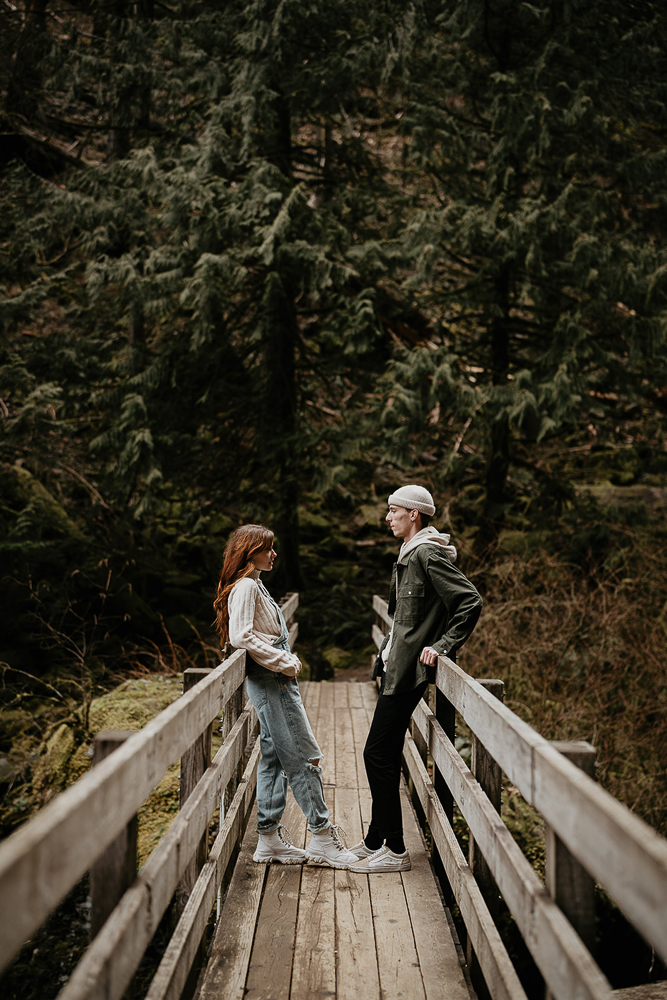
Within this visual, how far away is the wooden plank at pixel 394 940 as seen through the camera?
9.32 ft

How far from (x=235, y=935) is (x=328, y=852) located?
84 centimetres

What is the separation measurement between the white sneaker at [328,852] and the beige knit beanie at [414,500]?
1809 millimetres

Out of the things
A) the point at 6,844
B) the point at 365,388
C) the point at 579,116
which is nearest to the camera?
the point at 6,844

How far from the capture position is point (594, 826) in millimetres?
1604

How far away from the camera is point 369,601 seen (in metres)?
12.8

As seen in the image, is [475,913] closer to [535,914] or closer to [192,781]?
[535,914]

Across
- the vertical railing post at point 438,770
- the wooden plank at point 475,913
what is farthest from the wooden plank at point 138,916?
the vertical railing post at point 438,770

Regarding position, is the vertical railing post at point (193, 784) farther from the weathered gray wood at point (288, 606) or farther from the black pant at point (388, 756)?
the weathered gray wood at point (288, 606)

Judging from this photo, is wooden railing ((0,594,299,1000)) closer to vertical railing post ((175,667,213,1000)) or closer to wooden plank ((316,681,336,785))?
vertical railing post ((175,667,213,1000))

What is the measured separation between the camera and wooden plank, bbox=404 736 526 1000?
2268 millimetres

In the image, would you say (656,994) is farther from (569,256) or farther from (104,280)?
(104,280)

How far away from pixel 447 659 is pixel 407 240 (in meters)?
7.89

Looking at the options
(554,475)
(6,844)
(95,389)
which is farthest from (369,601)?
(6,844)

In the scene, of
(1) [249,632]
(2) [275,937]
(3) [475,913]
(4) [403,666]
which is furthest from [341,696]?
(3) [475,913]
